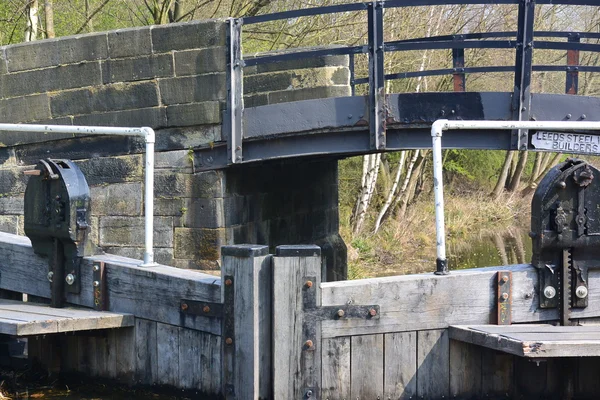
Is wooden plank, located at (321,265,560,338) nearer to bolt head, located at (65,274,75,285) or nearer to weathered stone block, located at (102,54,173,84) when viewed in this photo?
bolt head, located at (65,274,75,285)

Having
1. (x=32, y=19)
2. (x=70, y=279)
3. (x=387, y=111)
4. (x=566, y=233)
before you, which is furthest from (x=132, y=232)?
(x=32, y=19)

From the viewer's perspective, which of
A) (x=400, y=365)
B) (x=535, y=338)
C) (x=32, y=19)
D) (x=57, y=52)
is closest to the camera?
(x=535, y=338)

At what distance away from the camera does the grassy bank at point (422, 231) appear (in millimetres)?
15867

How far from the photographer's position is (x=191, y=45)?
8719 millimetres

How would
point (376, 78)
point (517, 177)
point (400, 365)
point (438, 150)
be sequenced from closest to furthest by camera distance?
point (400, 365) → point (438, 150) → point (376, 78) → point (517, 177)

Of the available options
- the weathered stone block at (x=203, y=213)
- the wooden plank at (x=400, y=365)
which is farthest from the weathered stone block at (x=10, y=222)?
the wooden plank at (x=400, y=365)

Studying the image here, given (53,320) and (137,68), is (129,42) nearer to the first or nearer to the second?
(137,68)

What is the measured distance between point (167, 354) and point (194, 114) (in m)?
3.18

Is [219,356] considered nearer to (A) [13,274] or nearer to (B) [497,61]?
(A) [13,274]

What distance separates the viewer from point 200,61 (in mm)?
8719

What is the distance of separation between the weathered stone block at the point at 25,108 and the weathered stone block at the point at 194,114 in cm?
132

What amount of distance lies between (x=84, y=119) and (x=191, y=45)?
4.27 feet

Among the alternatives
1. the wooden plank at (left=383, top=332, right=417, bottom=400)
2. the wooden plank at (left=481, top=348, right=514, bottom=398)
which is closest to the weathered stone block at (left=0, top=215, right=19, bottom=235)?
the wooden plank at (left=383, top=332, right=417, bottom=400)

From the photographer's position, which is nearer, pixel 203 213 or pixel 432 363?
pixel 432 363
